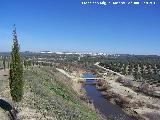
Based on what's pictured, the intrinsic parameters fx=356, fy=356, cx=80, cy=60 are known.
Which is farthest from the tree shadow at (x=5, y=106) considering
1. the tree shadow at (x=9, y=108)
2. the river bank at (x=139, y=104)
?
the river bank at (x=139, y=104)

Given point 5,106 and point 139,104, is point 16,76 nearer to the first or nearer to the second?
point 5,106

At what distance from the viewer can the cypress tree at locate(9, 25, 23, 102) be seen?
3447cm

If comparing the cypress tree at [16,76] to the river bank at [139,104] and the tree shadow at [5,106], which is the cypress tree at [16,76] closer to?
the tree shadow at [5,106]

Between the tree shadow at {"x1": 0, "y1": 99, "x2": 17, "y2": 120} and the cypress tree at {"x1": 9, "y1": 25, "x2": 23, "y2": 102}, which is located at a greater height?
the cypress tree at {"x1": 9, "y1": 25, "x2": 23, "y2": 102}

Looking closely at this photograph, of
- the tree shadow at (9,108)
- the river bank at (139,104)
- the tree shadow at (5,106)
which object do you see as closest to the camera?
the tree shadow at (9,108)

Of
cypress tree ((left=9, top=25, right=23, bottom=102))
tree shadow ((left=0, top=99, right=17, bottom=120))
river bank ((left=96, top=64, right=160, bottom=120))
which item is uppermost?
cypress tree ((left=9, top=25, right=23, bottom=102))

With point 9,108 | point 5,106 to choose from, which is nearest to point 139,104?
point 5,106

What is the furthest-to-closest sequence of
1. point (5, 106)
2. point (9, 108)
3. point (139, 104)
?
point (139, 104)
point (5, 106)
point (9, 108)

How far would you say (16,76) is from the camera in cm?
3478

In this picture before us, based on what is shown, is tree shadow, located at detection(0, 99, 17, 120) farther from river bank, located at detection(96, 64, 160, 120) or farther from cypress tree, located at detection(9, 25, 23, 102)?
river bank, located at detection(96, 64, 160, 120)

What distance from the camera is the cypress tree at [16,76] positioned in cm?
3447

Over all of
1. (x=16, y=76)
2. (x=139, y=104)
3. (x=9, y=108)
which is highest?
(x=16, y=76)

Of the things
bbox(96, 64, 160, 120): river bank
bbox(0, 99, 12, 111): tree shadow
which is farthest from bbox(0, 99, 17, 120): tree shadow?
bbox(96, 64, 160, 120): river bank

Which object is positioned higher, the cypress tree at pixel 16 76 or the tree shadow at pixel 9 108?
the cypress tree at pixel 16 76
